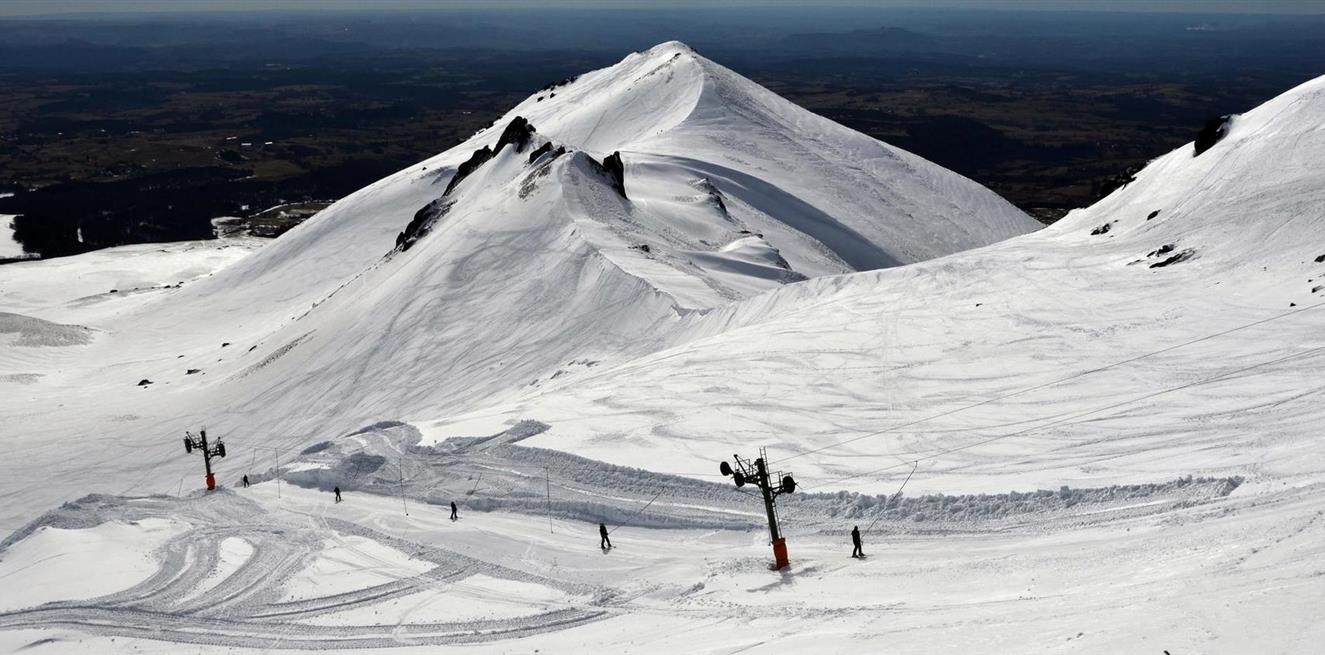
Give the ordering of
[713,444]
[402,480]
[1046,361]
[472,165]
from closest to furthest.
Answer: [713,444] → [402,480] → [1046,361] → [472,165]

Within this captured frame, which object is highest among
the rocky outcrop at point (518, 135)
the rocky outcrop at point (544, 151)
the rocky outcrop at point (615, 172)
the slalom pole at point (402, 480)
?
the rocky outcrop at point (518, 135)

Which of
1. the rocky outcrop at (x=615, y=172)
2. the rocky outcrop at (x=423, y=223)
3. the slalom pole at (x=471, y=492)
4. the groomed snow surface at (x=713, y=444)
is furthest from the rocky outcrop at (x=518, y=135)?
the slalom pole at (x=471, y=492)

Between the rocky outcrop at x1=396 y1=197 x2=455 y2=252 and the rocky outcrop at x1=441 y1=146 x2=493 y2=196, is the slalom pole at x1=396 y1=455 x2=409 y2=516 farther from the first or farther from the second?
the rocky outcrop at x1=441 y1=146 x2=493 y2=196

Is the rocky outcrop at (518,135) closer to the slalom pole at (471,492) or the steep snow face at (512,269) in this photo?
the steep snow face at (512,269)

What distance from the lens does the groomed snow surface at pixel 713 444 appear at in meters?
25.2

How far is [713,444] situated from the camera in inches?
1471

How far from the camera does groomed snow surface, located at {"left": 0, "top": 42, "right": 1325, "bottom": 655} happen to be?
25.2 metres

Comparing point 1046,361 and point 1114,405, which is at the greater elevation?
point 1046,361

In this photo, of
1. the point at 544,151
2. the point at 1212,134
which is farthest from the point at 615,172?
the point at 1212,134

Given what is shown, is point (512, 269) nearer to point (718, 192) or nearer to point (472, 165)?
point (718, 192)

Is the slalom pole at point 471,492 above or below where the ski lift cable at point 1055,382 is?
below

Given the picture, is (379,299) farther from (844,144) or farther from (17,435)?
(844,144)

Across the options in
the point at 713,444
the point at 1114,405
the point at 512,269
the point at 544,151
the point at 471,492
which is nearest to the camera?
the point at 1114,405

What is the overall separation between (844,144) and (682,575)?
95004 mm
